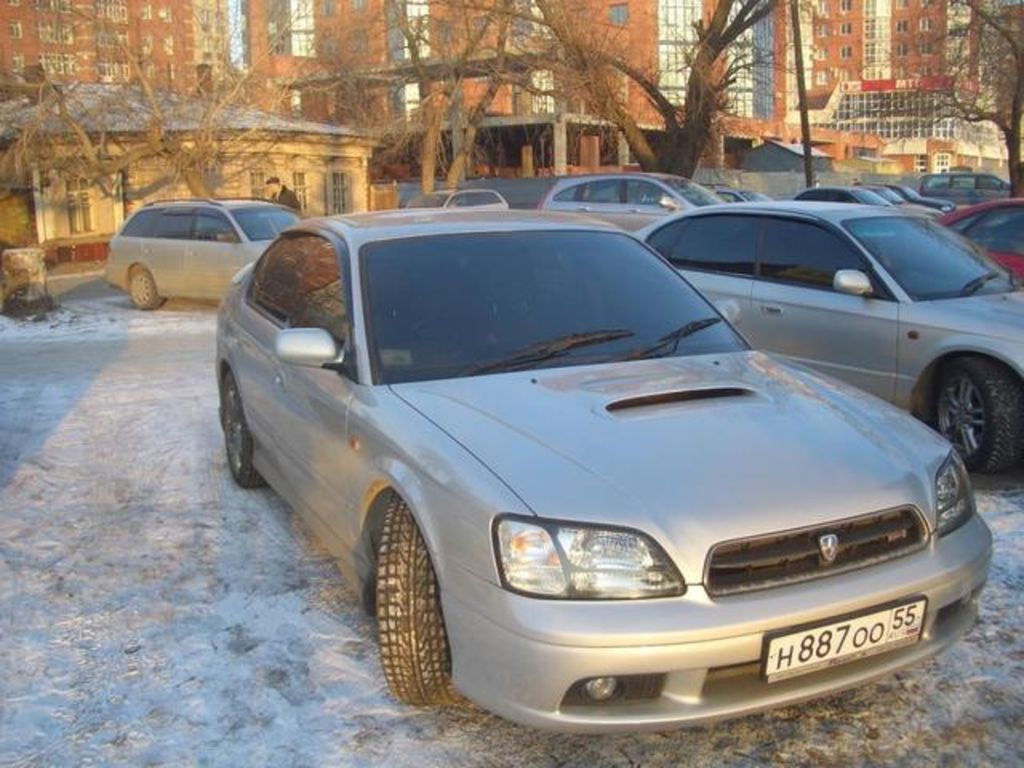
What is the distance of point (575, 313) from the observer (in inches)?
163

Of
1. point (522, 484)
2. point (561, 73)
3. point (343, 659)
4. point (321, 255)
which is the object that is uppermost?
point (561, 73)

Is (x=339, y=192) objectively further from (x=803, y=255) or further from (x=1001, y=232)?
(x=803, y=255)

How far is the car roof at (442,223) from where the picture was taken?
4.41 metres

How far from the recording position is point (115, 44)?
23.0 metres

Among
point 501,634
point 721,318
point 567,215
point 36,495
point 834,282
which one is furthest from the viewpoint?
point 834,282

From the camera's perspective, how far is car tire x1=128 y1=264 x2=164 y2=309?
51.1ft

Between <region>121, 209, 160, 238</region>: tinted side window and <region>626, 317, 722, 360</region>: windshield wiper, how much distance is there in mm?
13106

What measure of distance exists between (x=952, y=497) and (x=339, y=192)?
1143 inches

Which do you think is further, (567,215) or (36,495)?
(36,495)

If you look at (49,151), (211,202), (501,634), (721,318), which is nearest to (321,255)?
(721,318)

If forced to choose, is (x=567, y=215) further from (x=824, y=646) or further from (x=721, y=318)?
(x=824, y=646)

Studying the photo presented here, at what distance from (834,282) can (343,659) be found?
4.05 m

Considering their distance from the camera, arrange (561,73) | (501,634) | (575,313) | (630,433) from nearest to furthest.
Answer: (501,634), (630,433), (575,313), (561,73)

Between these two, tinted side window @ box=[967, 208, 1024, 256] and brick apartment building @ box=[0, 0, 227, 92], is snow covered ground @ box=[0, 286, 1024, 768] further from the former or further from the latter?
brick apartment building @ box=[0, 0, 227, 92]
